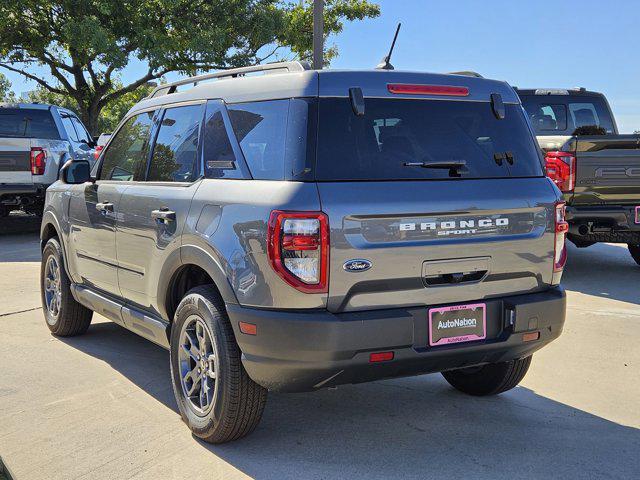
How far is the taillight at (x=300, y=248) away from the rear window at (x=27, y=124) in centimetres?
1052

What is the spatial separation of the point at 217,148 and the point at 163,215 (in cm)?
50

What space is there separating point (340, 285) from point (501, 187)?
3.40ft

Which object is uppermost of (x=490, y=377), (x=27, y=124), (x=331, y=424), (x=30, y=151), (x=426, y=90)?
(x=426, y=90)

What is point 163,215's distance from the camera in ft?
13.6

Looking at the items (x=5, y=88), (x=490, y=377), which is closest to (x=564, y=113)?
(x=490, y=377)

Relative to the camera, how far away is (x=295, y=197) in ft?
10.9

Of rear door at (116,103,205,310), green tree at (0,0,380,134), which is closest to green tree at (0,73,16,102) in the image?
green tree at (0,0,380,134)

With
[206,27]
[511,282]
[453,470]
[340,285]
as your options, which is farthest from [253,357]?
[206,27]

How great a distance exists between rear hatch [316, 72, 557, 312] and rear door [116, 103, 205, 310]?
993mm

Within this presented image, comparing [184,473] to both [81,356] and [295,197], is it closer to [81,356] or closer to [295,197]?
[295,197]

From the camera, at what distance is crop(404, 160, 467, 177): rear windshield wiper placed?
3.66m

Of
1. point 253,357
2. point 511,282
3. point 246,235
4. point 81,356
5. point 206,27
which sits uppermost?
point 206,27

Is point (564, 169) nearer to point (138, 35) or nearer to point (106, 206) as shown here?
point (106, 206)

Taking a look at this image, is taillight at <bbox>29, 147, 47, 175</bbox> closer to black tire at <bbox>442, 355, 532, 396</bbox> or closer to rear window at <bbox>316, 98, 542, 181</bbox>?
black tire at <bbox>442, 355, 532, 396</bbox>
